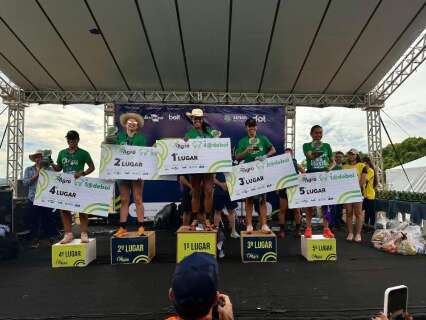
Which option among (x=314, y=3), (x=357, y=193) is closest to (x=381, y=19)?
(x=314, y=3)

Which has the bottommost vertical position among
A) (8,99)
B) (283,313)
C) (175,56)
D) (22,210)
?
(283,313)

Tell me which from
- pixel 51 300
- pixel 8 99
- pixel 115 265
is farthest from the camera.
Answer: pixel 8 99

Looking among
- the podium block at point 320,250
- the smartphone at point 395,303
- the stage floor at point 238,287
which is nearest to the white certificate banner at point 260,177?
the podium block at point 320,250

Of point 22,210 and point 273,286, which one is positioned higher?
point 22,210

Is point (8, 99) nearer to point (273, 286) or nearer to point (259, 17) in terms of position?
point (259, 17)

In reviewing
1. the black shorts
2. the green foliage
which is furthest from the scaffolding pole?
the green foliage

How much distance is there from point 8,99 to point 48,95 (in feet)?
2.89

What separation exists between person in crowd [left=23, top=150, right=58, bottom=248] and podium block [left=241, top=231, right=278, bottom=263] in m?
3.34

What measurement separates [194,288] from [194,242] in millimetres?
2967

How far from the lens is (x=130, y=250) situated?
13.0 ft

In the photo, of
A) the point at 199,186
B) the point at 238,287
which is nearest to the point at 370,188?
the point at 199,186

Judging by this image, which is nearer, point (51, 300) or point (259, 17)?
point (51, 300)

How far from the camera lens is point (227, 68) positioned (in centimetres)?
784

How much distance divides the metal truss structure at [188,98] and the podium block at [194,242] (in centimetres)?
524
